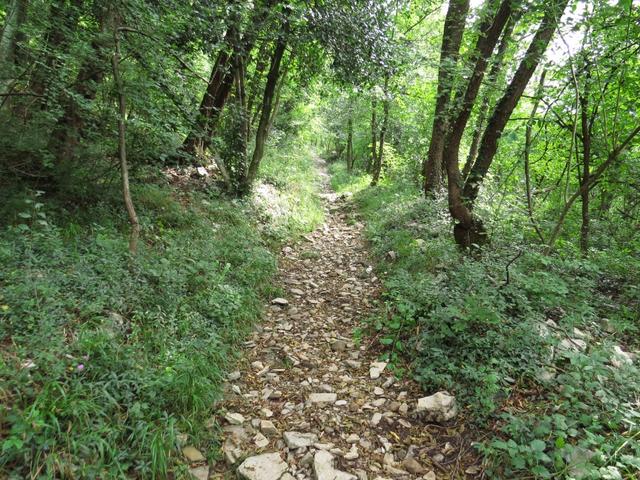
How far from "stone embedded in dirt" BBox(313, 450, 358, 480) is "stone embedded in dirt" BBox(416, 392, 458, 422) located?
1089 mm

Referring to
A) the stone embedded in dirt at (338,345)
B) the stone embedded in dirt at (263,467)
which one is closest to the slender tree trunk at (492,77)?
the stone embedded in dirt at (338,345)

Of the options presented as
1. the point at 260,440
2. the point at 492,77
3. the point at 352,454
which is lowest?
the point at 260,440

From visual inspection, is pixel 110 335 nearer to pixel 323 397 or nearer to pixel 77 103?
pixel 323 397

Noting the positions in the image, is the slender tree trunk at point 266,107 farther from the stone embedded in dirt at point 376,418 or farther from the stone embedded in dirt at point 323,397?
the stone embedded in dirt at point 376,418

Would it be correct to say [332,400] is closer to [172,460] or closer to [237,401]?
[237,401]

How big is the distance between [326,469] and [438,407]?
4.42 feet

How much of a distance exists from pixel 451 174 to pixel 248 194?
5347 millimetres

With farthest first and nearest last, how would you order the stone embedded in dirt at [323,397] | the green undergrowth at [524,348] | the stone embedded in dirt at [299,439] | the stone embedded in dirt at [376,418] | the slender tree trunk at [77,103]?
1. the slender tree trunk at [77,103]
2. the stone embedded in dirt at [323,397]
3. the stone embedded in dirt at [376,418]
4. the stone embedded in dirt at [299,439]
5. the green undergrowth at [524,348]

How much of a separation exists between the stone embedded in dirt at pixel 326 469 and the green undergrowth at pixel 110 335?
971 millimetres

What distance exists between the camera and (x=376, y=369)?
4664 mm

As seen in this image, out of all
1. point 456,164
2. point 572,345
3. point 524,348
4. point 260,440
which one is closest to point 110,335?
point 260,440

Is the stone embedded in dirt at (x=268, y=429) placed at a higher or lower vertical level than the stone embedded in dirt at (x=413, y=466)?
lower

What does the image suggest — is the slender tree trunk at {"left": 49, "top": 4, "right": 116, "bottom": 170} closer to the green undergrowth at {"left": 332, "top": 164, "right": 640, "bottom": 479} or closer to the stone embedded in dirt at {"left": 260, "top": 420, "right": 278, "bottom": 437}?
the stone embedded in dirt at {"left": 260, "top": 420, "right": 278, "bottom": 437}

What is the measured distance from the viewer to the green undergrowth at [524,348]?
9.81 feet
